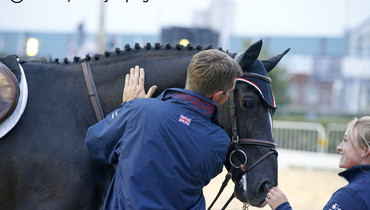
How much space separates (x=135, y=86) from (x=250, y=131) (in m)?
0.76

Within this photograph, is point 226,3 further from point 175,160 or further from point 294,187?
point 175,160

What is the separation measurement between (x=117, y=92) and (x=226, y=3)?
6250 centimetres

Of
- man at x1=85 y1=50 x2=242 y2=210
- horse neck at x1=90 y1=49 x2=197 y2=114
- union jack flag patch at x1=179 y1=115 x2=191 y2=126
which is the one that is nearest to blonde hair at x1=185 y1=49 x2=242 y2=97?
man at x1=85 y1=50 x2=242 y2=210

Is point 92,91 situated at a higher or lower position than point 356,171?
higher

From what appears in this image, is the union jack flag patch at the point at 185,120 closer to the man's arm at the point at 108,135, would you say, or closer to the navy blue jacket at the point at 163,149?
the navy blue jacket at the point at 163,149

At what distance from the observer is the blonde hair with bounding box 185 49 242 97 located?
250 cm

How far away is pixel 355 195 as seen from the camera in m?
2.69

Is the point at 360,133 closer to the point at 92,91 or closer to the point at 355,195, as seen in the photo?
the point at 355,195

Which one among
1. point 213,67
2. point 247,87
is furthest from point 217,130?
point 247,87

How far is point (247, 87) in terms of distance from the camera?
3.07 metres

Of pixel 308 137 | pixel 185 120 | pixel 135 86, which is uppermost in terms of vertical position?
pixel 135 86

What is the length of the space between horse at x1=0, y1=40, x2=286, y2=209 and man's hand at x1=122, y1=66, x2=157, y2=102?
0.23 feet

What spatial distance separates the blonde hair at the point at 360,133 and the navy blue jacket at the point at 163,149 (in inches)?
31.3

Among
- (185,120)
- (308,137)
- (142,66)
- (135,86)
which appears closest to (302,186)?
(308,137)
